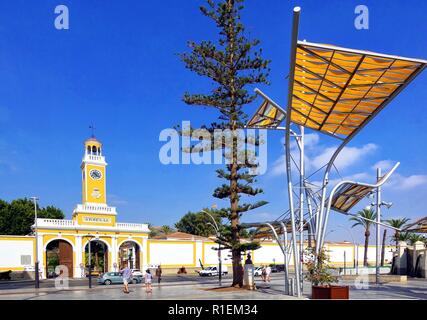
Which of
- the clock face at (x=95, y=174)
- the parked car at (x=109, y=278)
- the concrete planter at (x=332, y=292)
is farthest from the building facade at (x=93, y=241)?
the concrete planter at (x=332, y=292)

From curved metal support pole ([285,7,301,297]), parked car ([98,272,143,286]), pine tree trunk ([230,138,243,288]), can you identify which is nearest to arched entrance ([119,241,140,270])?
parked car ([98,272,143,286])

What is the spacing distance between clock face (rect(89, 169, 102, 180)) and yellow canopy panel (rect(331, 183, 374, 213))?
3375 cm

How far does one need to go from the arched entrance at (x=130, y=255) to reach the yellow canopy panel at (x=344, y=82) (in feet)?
133

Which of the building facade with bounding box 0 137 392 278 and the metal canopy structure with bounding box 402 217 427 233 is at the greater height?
the metal canopy structure with bounding box 402 217 427 233

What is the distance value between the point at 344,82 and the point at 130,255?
61.2 metres

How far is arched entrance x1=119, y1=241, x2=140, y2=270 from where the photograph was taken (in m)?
57.2

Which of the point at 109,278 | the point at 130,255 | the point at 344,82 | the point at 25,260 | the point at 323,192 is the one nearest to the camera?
the point at 344,82

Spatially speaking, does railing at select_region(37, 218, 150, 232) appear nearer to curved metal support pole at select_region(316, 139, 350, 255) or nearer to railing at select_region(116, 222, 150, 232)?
railing at select_region(116, 222, 150, 232)

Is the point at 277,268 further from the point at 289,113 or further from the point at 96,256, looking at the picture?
the point at 289,113

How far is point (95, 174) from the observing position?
55.1m

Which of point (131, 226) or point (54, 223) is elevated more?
point (54, 223)

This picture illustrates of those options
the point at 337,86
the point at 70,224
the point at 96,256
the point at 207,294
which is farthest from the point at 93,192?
the point at 337,86

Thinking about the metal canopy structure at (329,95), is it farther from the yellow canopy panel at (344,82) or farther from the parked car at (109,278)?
the parked car at (109,278)
